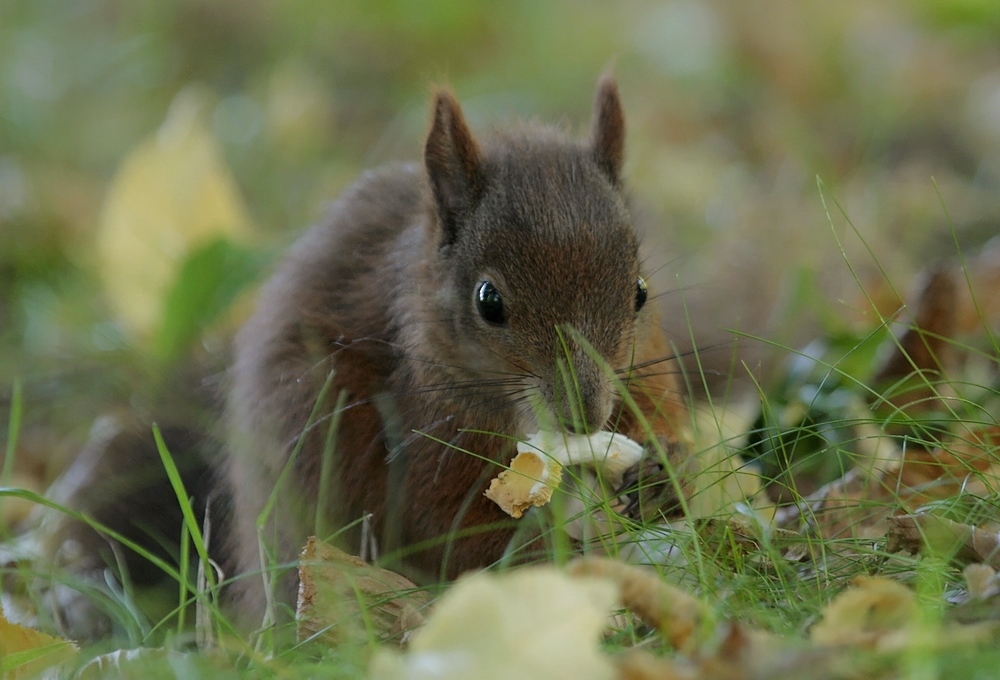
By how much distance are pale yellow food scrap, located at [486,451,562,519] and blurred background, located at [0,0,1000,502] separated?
0.54m

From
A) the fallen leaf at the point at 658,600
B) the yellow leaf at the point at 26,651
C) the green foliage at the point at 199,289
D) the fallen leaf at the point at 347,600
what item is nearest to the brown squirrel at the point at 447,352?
the fallen leaf at the point at 347,600

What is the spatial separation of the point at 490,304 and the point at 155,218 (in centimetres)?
171

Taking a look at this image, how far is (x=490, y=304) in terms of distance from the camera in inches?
72.7

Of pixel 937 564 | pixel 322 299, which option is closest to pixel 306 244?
pixel 322 299

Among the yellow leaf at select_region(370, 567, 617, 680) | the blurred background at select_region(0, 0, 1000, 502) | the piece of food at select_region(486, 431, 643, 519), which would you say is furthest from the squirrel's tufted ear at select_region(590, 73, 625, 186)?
the yellow leaf at select_region(370, 567, 617, 680)

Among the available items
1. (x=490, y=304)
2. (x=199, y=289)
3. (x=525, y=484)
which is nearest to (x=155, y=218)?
(x=199, y=289)

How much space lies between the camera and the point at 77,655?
1611 mm

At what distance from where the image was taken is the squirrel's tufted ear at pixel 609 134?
2090 millimetres

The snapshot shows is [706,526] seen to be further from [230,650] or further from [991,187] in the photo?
[991,187]

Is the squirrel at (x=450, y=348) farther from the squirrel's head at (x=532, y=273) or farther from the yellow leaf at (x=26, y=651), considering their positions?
the yellow leaf at (x=26, y=651)

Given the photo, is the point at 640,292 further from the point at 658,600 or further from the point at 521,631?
the point at 521,631

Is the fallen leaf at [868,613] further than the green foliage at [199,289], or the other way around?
the green foliage at [199,289]

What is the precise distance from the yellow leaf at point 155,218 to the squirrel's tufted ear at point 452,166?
1.30m

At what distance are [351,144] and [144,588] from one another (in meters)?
2.83
